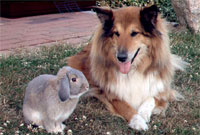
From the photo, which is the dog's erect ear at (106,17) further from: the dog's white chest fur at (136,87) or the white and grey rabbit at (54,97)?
the white and grey rabbit at (54,97)

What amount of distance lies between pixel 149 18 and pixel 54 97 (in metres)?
1.39

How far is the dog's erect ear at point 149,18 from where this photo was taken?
3.51 m

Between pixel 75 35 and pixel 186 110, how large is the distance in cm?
382

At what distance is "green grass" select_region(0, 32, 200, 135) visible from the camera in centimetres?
334

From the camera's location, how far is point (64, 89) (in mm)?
2848

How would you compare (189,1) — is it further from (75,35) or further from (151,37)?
(151,37)

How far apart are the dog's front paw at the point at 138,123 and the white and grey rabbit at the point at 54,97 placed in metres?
0.74

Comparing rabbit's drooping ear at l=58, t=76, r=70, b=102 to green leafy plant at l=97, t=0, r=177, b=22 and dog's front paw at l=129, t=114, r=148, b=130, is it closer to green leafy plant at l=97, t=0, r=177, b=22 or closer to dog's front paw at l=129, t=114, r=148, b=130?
dog's front paw at l=129, t=114, r=148, b=130

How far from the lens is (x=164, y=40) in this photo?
12.5 feet

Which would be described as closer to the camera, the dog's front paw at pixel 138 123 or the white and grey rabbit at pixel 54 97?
the white and grey rabbit at pixel 54 97

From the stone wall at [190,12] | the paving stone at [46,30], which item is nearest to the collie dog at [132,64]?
the paving stone at [46,30]

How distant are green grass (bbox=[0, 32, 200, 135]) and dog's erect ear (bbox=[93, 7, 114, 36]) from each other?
0.94 meters

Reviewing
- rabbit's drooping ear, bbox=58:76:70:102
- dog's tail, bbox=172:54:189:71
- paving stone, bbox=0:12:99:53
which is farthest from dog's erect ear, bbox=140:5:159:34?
paving stone, bbox=0:12:99:53

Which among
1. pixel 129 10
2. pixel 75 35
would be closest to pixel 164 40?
Result: pixel 129 10
